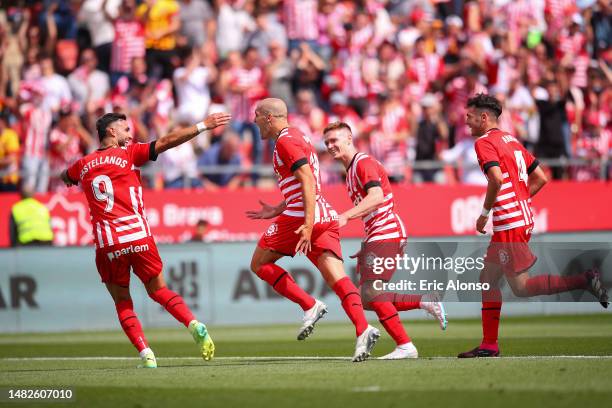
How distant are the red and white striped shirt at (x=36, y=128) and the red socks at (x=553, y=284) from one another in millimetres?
12661

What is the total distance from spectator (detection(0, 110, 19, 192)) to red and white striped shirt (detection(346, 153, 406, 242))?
11039 millimetres

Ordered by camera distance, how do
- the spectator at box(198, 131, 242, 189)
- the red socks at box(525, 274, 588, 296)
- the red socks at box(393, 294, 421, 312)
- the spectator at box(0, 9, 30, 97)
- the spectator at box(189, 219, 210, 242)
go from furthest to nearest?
the spectator at box(0, 9, 30, 97)
the spectator at box(198, 131, 242, 189)
the spectator at box(189, 219, 210, 242)
the red socks at box(393, 294, 421, 312)
the red socks at box(525, 274, 588, 296)

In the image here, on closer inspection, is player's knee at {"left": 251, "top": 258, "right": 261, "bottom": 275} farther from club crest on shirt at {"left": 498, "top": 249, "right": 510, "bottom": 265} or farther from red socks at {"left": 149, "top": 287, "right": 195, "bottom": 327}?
club crest on shirt at {"left": 498, "top": 249, "right": 510, "bottom": 265}

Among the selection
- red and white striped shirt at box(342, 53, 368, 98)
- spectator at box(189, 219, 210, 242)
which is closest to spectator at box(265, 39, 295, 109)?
red and white striped shirt at box(342, 53, 368, 98)

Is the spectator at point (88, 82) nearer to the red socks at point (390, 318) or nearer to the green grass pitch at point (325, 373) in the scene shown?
the green grass pitch at point (325, 373)

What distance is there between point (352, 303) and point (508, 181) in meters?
2.04

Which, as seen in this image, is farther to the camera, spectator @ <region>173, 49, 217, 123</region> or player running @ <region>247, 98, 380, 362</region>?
spectator @ <region>173, 49, 217, 123</region>

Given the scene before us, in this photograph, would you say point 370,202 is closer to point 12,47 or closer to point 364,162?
point 364,162

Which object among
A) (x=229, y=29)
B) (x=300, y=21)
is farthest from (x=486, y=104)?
(x=300, y=21)

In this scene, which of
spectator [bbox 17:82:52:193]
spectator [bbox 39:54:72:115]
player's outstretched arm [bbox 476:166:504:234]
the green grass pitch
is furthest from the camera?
spectator [bbox 39:54:72:115]

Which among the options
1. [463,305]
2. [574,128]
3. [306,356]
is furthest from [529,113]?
[306,356]

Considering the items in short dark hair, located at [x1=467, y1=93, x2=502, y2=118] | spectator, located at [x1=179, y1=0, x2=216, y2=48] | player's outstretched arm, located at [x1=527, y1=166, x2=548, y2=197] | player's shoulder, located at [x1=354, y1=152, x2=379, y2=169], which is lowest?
player's outstretched arm, located at [x1=527, y1=166, x2=548, y2=197]

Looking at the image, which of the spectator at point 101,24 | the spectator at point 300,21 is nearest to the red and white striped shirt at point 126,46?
the spectator at point 101,24

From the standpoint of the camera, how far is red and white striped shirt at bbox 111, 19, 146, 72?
23531mm
